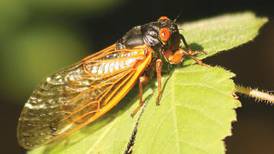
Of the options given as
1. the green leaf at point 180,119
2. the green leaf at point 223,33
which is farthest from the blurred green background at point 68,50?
the green leaf at point 180,119

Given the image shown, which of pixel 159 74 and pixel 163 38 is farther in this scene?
pixel 163 38

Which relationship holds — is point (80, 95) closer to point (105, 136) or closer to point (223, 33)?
point (105, 136)

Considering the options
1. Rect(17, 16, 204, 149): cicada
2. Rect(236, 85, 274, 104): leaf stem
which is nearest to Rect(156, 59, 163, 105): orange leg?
Rect(17, 16, 204, 149): cicada

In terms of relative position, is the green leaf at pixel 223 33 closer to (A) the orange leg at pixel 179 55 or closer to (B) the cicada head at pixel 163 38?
(A) the orange leg at pixel 179 55

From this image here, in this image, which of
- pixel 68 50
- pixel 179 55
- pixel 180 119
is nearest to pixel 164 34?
pixel 179 55

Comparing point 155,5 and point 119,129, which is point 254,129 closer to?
point 155,5

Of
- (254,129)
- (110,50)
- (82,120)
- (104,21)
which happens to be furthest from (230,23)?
(104,21)
